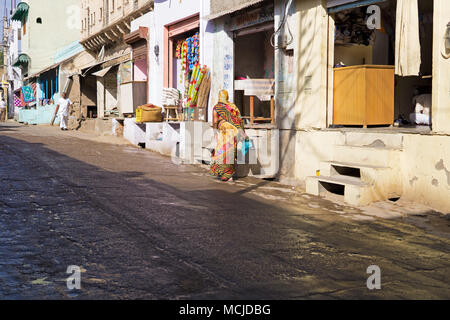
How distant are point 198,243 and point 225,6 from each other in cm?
918

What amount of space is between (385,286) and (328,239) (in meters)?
1.65

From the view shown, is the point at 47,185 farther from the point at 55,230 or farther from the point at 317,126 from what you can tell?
the point at 317,126

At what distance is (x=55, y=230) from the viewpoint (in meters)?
5.47

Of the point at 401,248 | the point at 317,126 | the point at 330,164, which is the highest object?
the point at 317,126

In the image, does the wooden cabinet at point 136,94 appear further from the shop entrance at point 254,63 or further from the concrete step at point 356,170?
the concrete step at point 356,170

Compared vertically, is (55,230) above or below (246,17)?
below

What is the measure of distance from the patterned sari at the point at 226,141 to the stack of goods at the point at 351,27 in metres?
2.77

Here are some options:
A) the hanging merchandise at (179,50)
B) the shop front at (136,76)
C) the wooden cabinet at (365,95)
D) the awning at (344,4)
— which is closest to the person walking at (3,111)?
the shop front at (136,76)

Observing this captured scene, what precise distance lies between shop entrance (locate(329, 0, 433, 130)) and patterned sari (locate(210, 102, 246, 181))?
2.07 metres

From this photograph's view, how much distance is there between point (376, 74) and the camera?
9.67 meters

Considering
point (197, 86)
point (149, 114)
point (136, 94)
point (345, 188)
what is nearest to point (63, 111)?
point (136, 94)

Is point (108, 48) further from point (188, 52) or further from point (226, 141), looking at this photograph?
point (226, 141)

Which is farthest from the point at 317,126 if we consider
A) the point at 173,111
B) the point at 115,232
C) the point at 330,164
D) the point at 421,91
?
the point at 173,111

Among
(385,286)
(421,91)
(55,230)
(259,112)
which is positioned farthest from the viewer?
(259,112)
